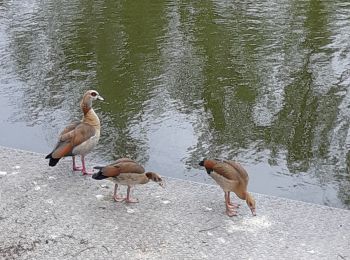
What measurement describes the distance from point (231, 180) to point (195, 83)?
3018mm

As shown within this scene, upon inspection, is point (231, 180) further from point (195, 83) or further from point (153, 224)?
point (195, 83)

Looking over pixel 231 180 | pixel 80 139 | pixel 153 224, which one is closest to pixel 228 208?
pixel 231 180

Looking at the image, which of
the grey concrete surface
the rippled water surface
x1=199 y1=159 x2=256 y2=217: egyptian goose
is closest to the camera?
the grey concrete surface

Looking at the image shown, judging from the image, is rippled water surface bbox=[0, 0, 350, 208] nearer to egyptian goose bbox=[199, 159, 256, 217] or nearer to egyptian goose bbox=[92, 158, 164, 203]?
egyptian goose bbox=[199, 159, 256, 217]

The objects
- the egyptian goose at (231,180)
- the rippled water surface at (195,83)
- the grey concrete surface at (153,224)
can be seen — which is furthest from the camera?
the rippled water surface at (195,83)

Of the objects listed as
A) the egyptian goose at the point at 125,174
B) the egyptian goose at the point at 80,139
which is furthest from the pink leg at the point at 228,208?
the egyptian goose at the point at 80,139

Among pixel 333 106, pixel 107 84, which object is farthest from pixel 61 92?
pixel 333 106

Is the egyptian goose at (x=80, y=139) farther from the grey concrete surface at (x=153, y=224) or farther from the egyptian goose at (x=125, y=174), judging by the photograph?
the egyptian goose at (x=125, y=174)

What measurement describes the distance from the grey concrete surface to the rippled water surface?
742 millimetres

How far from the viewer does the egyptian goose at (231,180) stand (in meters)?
4.27

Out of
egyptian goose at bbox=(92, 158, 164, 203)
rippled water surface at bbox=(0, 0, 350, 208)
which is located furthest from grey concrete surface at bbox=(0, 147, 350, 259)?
rippled water surface at bbox=(0, 0, 350, 208)

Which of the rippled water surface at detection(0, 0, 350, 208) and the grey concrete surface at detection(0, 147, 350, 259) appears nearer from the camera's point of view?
the grey concrete surface at detection(0, 147, 350, 259)

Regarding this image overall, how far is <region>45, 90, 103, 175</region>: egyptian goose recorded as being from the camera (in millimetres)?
4719

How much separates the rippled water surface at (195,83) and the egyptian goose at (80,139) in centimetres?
71
